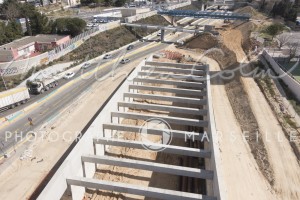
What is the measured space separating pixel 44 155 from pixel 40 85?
1627cm

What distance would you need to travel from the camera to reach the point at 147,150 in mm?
25266

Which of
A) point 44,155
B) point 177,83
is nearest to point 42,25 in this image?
point 177,83

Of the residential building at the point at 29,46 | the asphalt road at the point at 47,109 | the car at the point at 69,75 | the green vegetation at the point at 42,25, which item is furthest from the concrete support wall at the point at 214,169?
the green vegetation at the point at 42,25

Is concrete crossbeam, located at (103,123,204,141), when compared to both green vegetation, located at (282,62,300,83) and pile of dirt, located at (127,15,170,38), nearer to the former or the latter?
green vegetation, located at (282,62,300,83)

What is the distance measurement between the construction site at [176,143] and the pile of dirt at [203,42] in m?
13.6

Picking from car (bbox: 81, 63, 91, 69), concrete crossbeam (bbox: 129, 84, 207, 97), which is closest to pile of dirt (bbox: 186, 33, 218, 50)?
car (bbox: 81, 63, 91, 69)

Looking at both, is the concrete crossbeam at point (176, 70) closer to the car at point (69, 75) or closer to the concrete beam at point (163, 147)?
the car at point (69, 75)

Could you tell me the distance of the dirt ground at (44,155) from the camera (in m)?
21.4

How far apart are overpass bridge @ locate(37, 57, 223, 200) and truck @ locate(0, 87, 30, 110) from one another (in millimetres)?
13251

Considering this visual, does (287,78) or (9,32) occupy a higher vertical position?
(9,32)

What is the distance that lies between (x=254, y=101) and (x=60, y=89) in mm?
29730

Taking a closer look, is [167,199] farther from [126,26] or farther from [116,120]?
[126,26]

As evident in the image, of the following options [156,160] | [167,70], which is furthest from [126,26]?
[156,160]

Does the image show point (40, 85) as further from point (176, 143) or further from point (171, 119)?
Result: point (176, 143)
